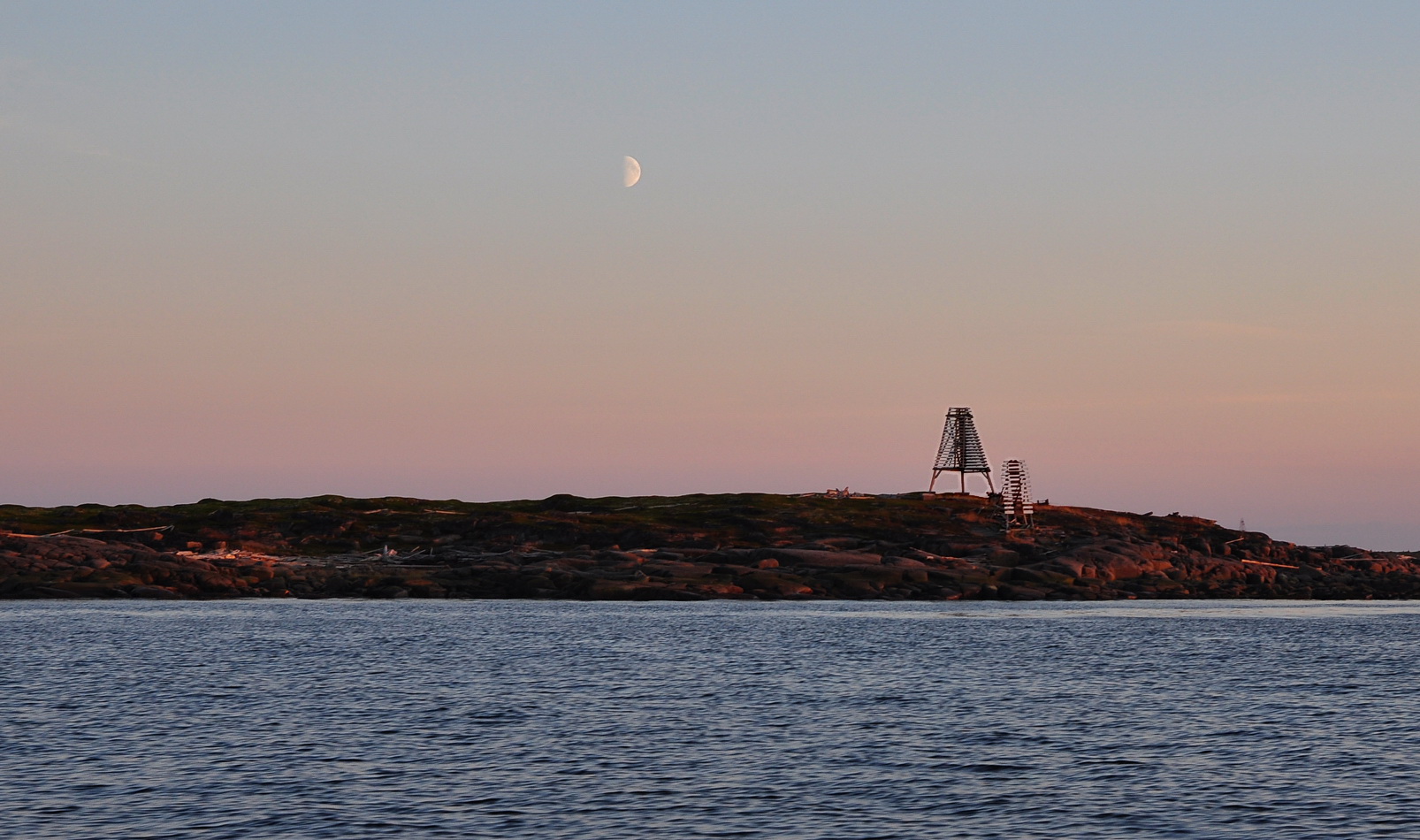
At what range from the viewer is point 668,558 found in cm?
15650

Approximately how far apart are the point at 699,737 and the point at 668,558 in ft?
369

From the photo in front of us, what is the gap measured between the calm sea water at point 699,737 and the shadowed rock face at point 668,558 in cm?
5172

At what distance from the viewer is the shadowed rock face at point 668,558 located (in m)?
143

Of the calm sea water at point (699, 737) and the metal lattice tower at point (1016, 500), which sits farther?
the metal lattice tower at point (1016, 500)

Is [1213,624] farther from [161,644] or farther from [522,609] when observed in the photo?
[161,644]

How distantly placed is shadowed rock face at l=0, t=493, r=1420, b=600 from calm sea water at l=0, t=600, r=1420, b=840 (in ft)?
170

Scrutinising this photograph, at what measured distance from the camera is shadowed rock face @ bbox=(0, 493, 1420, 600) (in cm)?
14288

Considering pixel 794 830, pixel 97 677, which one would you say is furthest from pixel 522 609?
pixel 794 830

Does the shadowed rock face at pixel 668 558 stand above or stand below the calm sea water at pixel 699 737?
above

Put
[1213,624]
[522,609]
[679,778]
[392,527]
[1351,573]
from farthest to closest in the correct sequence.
Result: [392,527]
[1351,573]
[522,609]
[1213,624]
[679,778]

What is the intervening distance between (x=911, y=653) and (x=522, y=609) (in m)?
54.3

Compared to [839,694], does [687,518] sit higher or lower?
higher

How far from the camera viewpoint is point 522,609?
126875 millimetres

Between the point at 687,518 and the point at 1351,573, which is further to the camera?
the point at 687,518
